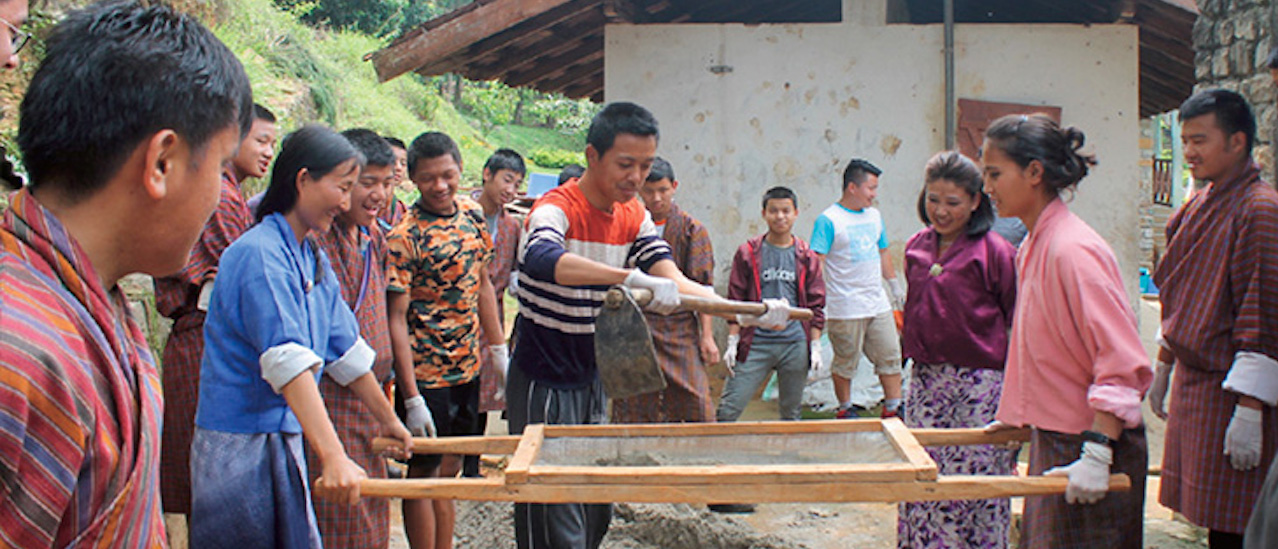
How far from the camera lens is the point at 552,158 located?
2928 cm

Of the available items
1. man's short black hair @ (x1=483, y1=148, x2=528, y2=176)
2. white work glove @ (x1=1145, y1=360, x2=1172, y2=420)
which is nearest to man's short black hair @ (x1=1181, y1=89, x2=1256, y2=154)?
white work glove @ (x1=1145, y1=360, x2=1172, y2=420)

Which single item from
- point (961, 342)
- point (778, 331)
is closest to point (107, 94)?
point (961, 342)

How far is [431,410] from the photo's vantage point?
425 cm

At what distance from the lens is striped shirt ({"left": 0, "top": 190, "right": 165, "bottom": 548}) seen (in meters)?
1.02

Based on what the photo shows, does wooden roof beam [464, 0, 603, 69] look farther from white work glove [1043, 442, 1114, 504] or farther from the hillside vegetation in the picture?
white work glove [1043, 442, 1114, 504]

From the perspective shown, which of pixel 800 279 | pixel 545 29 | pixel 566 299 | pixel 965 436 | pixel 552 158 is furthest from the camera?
pixel 552 158

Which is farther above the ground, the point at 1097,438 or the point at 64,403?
the point at 64,403

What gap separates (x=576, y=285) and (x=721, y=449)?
2.35 feet

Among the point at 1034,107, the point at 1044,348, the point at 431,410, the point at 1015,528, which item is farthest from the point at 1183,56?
the point at 431,410

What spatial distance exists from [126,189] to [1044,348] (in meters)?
2.45

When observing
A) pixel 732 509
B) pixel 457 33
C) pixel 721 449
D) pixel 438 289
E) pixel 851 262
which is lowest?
pixel 732 509

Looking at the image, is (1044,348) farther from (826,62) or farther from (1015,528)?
(826,62)

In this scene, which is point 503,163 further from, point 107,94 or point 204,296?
point 107,94

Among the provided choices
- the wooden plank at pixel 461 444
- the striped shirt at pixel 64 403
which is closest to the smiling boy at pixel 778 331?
the wooden plank at pixel 461 444
